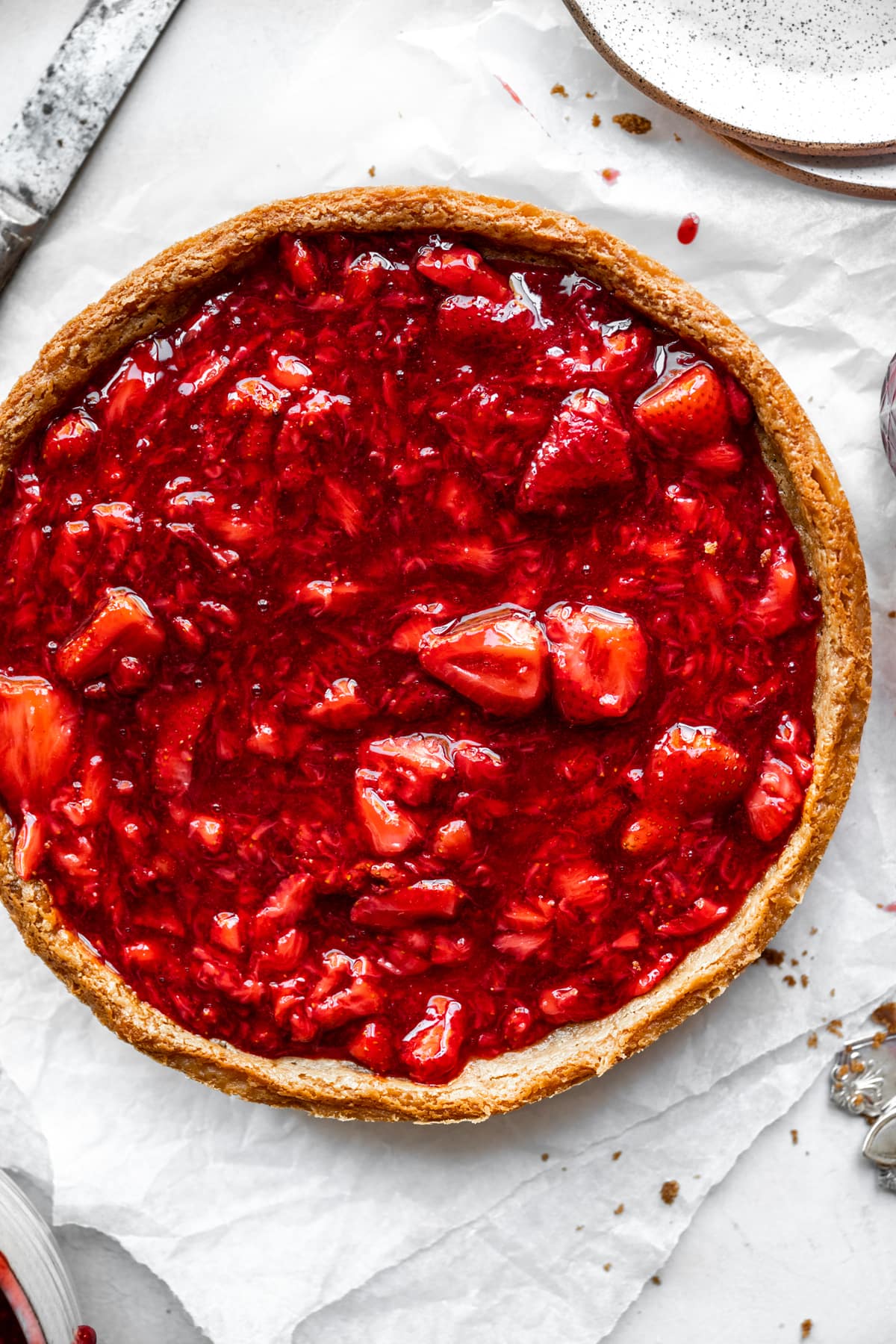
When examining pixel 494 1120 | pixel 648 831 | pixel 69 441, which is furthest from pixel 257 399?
pixel 494 1120

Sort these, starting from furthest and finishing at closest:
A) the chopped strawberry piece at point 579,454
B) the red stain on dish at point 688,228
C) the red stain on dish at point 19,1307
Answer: the red stain on dish at point 688,228 < the red stain on dish at point 19,1307 < the chopped strawberry piece at point 579,454

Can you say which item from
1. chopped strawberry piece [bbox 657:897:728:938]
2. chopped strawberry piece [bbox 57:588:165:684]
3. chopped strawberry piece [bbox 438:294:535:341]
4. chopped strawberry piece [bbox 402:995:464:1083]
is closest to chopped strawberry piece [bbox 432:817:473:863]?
chopped strawberry piece [bbox 402:995:464:1083]

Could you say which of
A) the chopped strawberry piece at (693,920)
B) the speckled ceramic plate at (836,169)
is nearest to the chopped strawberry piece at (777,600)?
the chopped strawberry piece at (693,920)

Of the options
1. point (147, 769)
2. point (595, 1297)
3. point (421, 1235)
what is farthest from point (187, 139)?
point (595, 1297)

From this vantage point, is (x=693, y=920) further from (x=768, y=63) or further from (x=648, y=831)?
(x=768, y=63)

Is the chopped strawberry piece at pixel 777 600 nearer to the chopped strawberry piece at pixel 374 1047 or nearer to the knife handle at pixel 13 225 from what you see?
the chopped strawberry piece at pixel 374 1047

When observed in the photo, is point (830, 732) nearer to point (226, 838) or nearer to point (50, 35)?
point (226, 838)
